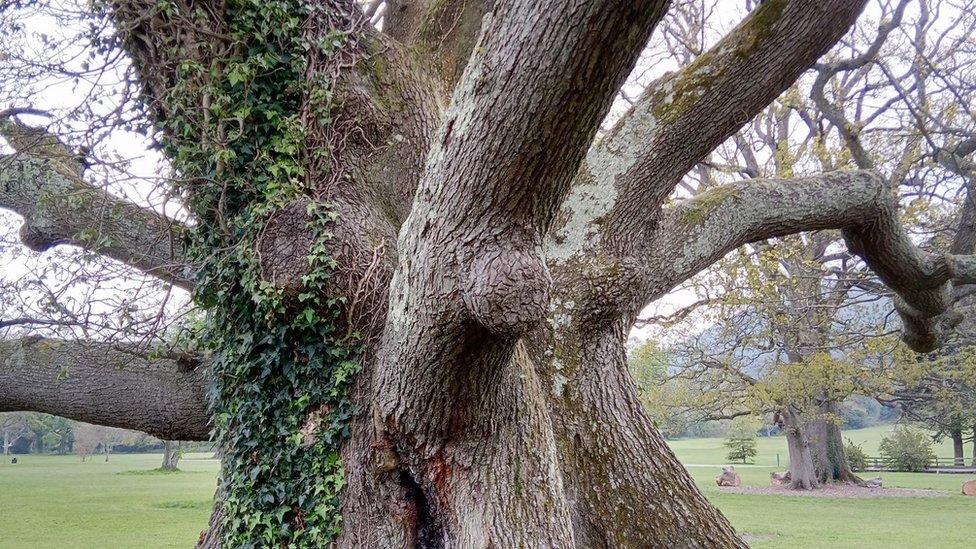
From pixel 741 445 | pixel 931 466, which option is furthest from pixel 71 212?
pixel 741 445

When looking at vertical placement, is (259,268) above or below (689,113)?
below

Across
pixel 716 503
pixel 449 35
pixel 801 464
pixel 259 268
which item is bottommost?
pixel 716 503

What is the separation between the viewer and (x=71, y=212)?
13.4ft

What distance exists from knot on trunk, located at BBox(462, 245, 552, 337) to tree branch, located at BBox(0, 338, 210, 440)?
290 centimetres

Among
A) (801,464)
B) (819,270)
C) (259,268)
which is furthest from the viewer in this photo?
(801,464)

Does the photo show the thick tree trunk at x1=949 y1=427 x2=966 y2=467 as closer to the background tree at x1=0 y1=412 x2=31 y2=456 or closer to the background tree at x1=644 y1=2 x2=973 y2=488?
the background tree at x1=644 y1=2 x2=973 y2=488

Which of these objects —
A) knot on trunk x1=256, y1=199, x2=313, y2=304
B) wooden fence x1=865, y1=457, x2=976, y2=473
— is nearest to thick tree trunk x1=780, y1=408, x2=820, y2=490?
wooden fence x1=865, y1=457, x2=976, y2=473

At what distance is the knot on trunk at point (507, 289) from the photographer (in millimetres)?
2250

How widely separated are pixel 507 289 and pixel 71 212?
3.24 m

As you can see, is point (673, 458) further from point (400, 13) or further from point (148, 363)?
point (400, 13)

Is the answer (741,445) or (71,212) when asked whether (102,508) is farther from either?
(741,445)

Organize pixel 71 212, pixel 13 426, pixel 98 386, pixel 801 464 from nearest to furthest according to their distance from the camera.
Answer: pixel 71 212 → pixel 98 386 → pixel 801 464 → pixel 13 426

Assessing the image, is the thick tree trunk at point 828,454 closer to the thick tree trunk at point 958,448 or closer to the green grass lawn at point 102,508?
the thick tree trunk at point 958,448

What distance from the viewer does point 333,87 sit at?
3957 millimetres
